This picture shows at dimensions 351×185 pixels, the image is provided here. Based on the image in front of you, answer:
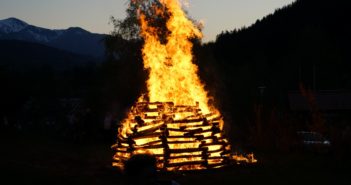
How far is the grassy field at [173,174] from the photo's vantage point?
12.6 m

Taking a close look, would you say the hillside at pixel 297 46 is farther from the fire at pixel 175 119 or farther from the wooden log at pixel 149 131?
the wooden log at pixel 149 131

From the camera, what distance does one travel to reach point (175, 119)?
48.6 ft

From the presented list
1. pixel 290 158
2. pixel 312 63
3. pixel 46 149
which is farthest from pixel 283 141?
pixel 312 63

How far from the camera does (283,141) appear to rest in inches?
758

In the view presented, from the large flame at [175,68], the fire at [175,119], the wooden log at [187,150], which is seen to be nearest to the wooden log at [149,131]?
the fire at [175,119]

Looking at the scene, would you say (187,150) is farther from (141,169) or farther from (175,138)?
(141,169)

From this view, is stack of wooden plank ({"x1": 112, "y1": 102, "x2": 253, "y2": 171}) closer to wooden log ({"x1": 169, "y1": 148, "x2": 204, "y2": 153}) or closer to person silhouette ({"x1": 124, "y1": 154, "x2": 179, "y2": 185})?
wooden log ({"x1": 169, "y1": 148, "x2": 204, "y2": 153})

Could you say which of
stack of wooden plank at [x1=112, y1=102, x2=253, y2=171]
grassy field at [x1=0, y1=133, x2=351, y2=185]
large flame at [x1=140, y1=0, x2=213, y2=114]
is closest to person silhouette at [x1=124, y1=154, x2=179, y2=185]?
Answer: grassy field at [x1=0, y1=133, x2=351, y2=185]

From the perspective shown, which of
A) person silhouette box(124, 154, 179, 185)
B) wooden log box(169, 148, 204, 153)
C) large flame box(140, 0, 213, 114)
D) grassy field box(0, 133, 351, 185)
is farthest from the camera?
large flame box(140, 0, 213, 114)

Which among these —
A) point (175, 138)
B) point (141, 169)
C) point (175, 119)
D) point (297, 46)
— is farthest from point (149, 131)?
point (297, 46)

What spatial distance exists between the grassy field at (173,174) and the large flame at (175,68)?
2.84 meters

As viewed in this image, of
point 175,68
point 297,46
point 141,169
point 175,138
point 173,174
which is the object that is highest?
point 297,46

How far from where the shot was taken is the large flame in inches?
626

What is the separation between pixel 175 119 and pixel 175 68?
6.50ft
